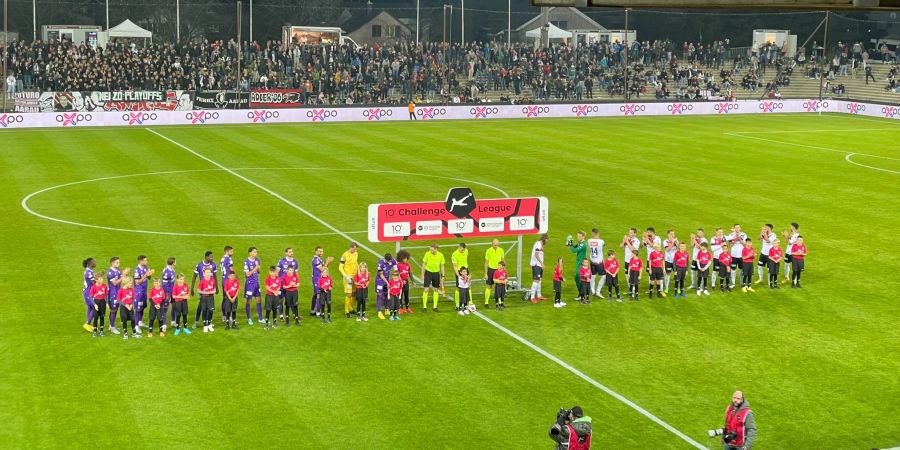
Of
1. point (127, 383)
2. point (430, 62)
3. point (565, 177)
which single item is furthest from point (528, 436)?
point (430, 62)

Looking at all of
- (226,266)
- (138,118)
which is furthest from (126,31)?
(226,266)

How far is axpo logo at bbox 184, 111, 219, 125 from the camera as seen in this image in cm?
6112

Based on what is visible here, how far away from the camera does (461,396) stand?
731 inches

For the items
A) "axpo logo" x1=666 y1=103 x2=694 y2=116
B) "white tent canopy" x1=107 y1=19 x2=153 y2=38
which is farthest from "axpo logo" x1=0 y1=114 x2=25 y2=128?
"axpo logo" x1=666 y1=103 x2=694 y2=116

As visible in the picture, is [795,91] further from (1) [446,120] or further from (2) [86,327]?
(2) [86,327]

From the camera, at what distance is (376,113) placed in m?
65.5

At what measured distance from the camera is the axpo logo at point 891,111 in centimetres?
7144

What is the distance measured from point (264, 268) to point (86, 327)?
5860mm

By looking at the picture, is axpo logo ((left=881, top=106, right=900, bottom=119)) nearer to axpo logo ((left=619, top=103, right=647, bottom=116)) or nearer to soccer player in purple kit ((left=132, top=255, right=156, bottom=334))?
axpo logo ((left=619, top=103, right=647, bottom=116))

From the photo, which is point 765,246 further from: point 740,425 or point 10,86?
point 10,86

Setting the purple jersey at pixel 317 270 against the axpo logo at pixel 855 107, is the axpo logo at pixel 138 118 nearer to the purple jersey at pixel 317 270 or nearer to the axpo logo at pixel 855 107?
the purple jersey at pixel 317 270

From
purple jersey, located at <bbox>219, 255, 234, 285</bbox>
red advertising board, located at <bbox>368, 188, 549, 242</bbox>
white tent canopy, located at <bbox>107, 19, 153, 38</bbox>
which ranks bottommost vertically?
purple jersey, located at <bbox>219, 255, 234, 285</bbox>

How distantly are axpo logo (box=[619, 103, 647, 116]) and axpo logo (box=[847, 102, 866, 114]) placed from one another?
1517 centimetres

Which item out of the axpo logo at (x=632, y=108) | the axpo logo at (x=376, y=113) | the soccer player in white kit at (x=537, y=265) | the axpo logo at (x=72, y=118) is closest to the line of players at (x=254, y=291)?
the soccer player in white kit at (x=537, y=265)
